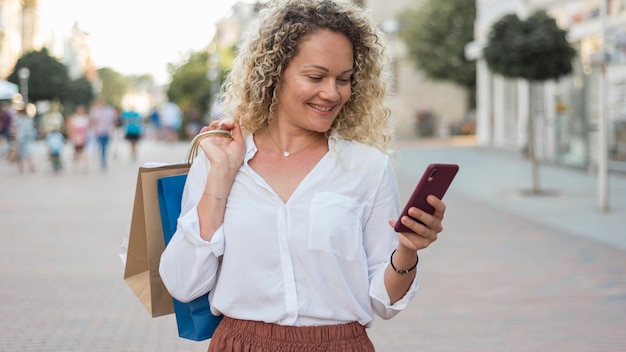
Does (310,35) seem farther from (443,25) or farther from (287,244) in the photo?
(443,25)

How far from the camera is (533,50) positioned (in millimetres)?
13461

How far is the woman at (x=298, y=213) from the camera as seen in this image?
7.15 ft

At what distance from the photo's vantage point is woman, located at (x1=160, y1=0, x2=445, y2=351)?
2.18 meters

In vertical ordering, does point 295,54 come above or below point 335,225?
above

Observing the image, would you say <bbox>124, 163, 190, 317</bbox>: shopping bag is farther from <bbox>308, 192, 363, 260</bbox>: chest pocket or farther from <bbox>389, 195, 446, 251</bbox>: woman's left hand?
<bbox>389, 195, 446, 251</bbox>: woman's left hand

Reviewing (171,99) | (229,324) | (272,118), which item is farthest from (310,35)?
(171,99)

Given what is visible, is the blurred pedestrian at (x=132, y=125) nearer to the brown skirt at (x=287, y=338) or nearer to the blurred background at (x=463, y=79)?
the blurred background at (x=463, y=79)

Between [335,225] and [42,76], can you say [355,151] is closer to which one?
[335,225]

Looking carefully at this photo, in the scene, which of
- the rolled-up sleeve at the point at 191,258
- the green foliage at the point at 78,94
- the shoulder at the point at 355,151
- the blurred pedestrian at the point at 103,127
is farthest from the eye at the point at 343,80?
the green foliage at the point at 78,94

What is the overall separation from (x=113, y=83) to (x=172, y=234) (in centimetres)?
12970

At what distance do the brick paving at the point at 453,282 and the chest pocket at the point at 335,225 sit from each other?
3.98 ft

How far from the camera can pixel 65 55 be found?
9669cm

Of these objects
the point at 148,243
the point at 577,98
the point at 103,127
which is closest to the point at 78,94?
the point at 103,127

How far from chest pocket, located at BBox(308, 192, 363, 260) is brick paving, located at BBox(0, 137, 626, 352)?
121 centimetres
